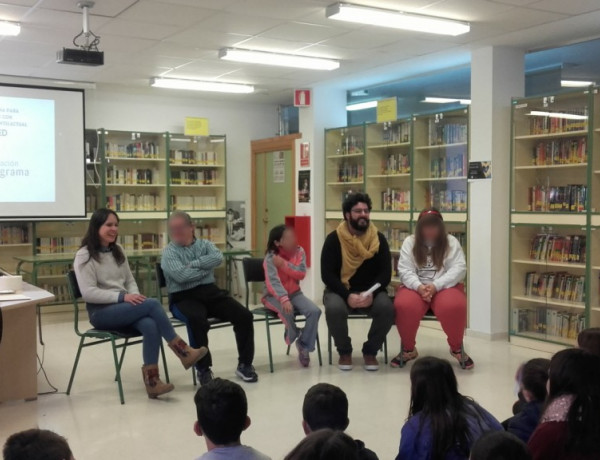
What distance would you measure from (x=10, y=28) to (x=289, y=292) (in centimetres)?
304

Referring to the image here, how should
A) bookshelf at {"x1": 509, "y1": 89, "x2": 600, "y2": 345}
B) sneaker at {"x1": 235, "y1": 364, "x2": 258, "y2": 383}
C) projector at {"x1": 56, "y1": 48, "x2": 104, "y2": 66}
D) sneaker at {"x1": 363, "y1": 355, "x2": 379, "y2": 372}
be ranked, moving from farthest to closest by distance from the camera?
1. bookshelf at {"x1": 509, "y1": 89, "x2": 600, "y2": 345}
2. sneaker at {"x1": 363, "y1": 355, "x2": 379, "y2": 372}
3. projector at {"x1": 56, "y1": 48, "x2": 104, "y2": 66}
4. sneaker at {"x1": 235, "y1": 364, "x2": 258, "y2": 383}

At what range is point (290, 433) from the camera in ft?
12.8

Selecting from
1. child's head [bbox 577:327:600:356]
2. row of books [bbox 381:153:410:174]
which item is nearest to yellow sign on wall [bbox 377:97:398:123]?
row of books [bbox 381:153:410:174]

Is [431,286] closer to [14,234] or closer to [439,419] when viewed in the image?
[439,419]

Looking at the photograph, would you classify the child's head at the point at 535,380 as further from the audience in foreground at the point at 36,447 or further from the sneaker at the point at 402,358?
the sneaker at the point at 402,358

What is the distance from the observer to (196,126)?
9.04 meters

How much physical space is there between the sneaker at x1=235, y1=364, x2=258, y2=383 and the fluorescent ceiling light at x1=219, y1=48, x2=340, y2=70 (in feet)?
9.88

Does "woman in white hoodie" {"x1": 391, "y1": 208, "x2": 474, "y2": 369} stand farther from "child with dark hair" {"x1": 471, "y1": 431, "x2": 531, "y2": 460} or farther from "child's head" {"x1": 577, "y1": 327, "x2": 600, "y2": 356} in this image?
"child with dark hair" {"x1": 471, "y1": 431, "x2": 531, "y2": 460}

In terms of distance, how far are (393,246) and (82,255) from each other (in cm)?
412

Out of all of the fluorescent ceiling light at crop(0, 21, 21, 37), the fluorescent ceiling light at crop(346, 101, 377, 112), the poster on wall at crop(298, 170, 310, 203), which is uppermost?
the fluorescent ceiling light at crop(0, 21, 21, 37)

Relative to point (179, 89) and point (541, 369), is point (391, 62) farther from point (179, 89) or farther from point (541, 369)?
point (541, 369)

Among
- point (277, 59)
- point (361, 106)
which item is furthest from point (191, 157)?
point (277, 59)

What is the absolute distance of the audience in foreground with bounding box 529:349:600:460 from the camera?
194 centimetres

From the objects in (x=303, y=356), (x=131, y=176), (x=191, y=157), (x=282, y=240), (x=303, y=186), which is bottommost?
(x=303, y=356)
